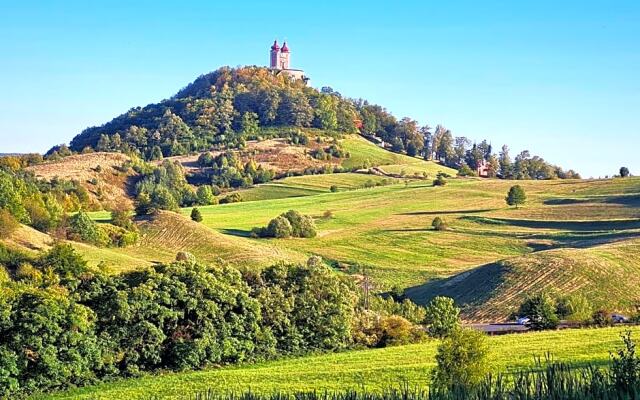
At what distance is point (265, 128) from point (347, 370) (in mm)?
152957

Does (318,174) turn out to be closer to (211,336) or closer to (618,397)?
(211,336)

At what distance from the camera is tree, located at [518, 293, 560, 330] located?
43.0m

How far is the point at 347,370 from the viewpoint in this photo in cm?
2981

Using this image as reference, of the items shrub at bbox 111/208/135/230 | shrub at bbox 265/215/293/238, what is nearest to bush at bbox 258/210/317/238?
shrub at bbox 265/215/293/238

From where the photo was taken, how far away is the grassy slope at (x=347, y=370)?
87.9ft

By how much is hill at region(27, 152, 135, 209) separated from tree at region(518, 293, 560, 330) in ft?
246

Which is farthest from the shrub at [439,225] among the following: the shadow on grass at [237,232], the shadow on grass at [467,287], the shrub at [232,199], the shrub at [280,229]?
the shrub at [232,199]

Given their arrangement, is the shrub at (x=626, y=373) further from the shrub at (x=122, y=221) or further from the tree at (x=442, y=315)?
the shrub at (x=122, y=221)

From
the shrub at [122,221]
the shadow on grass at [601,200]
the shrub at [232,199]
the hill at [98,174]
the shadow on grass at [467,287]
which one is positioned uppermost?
the hill at [98,174]

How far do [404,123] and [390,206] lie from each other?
86.8 m

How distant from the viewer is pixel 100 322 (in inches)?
1313

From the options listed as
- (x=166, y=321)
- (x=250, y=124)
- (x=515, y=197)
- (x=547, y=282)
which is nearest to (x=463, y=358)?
(x=166, y=321)

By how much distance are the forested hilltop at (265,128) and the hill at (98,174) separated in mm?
22879

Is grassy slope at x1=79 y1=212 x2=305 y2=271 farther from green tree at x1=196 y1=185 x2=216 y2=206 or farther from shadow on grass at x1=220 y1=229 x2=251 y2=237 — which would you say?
green tree at x1=196 y1=185 x2=216 y2=206
